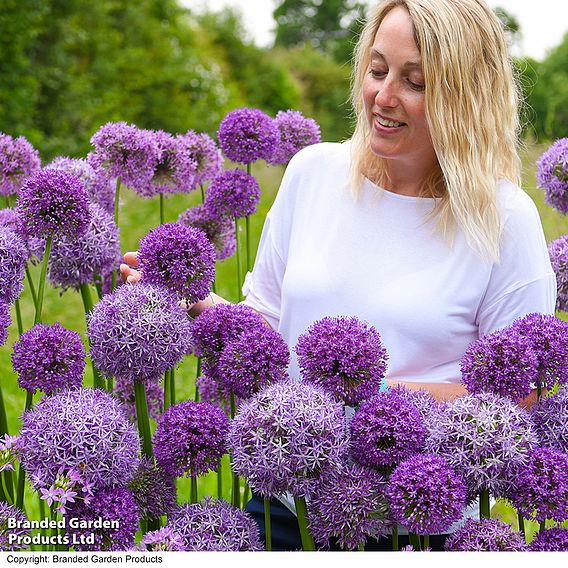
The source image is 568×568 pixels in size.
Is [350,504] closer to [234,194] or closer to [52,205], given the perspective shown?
[52,205]

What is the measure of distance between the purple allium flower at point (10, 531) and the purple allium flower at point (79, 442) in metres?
0.12

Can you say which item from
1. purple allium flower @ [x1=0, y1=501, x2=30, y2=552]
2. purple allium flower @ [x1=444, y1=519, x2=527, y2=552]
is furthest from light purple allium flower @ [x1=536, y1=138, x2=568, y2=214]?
purple allium flower @ [x1=0, y1=501, x2=30, y2=552]

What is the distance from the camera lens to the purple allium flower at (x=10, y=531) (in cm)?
137

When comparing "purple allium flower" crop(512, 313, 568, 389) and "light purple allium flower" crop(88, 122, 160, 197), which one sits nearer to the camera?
"purple allium flower" crop(512, 313, 568, 389)

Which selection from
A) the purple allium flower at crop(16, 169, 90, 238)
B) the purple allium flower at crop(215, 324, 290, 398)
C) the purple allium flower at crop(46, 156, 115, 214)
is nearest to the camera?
the purple allium flower at crop(215, 324, 290, 398)

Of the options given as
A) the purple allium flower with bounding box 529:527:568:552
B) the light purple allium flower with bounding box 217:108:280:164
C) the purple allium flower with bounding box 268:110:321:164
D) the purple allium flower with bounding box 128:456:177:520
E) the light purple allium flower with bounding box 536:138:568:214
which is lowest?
the purple allium flower with bounding box 529:527:568:552

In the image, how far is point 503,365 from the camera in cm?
133

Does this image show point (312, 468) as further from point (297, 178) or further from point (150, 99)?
point (150, 99)

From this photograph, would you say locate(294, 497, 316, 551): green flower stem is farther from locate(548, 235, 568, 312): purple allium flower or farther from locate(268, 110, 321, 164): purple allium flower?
locate(268, 110, 321, 164): purple allium flower

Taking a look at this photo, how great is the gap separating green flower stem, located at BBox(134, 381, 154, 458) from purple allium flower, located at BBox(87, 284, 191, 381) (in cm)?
9

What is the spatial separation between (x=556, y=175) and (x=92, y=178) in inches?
44.5

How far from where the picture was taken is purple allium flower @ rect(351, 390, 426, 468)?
1274 millimetres

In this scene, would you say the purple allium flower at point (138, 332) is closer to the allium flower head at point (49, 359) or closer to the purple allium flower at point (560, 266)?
the allium flower head at point (49, 359)

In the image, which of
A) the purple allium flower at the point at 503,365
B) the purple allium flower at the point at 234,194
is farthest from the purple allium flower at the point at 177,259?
the purple allium flower at the point at 234,194
